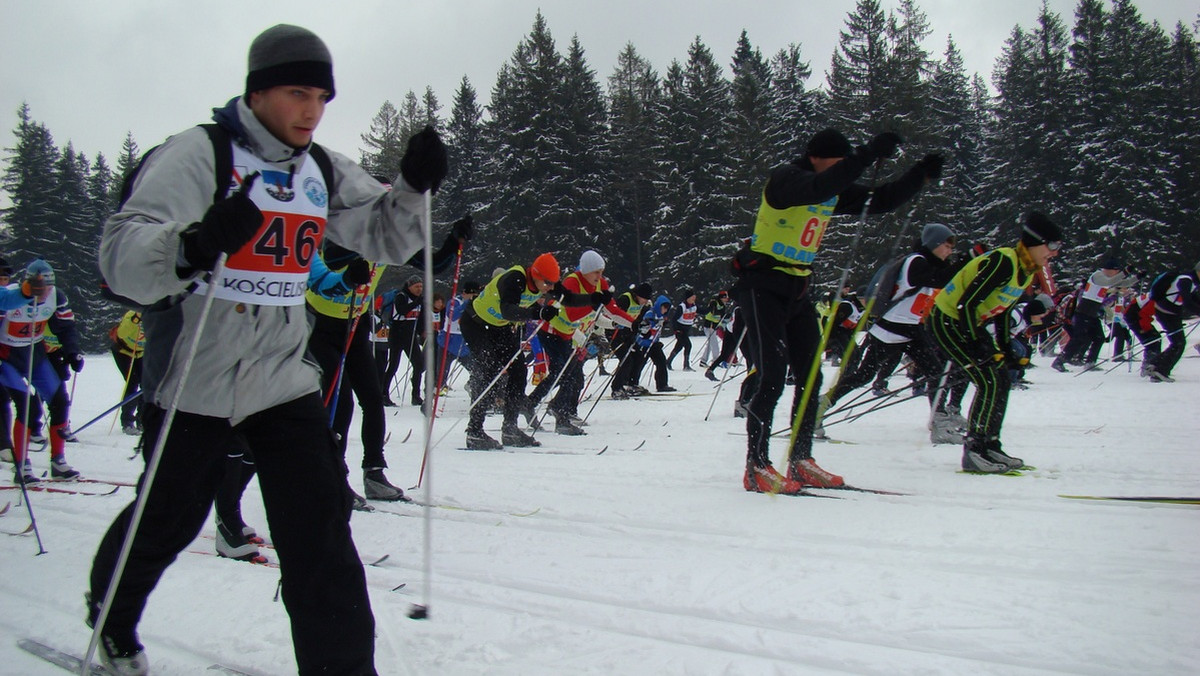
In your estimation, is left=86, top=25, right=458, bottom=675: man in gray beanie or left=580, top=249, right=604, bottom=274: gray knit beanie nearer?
left=86, top=25, right=458, bottom=675: man in gray beanie

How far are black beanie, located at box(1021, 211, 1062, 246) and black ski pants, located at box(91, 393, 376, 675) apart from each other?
14.9ft

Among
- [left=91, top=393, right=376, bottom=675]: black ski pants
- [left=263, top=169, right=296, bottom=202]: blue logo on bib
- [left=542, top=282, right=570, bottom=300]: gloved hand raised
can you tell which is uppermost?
[left=542, top=282, right=570, bottom=300]: gloved hand raised

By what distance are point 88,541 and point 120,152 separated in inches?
2517

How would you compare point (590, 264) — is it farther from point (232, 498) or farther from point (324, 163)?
point (324, 163)

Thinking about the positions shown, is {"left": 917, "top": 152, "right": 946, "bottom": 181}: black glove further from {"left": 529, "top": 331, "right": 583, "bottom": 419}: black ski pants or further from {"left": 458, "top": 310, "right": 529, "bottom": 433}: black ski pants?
{"left": 529, "top": 331, "right": 583, "bottom": 419}: black ski pants

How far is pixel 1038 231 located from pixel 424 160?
13.9ft

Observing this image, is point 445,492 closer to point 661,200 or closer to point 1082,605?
point 1082,605

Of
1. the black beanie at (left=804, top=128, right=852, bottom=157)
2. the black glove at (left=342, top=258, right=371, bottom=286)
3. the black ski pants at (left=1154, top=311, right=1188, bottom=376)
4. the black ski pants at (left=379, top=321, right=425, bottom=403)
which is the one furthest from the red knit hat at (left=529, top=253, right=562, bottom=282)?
the black ski pants at (left=1154, top=311, right=1188, bottom=376)

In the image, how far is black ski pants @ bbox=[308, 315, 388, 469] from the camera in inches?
176

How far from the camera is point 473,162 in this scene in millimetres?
44719

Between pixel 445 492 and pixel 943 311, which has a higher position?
pixel 943 311

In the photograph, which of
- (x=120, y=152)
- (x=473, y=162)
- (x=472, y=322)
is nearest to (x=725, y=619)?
(x=472, y=322)

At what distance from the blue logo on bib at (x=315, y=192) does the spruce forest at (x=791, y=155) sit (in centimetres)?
2759

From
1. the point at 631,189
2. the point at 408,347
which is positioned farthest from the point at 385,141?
the point at 408,347
